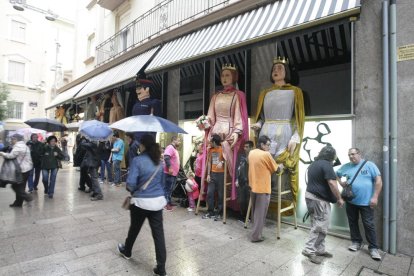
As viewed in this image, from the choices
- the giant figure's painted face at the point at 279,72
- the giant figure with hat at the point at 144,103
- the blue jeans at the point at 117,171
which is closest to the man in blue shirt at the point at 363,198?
the giant figure's painted face at the point at 279,72

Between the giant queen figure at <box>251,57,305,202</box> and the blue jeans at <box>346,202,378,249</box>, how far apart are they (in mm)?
1023

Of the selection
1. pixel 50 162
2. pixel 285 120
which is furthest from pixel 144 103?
pixel 285 120

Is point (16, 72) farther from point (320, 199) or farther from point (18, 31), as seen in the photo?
point (320, 199)

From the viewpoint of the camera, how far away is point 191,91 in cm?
791

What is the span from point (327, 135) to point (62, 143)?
48.8 ft

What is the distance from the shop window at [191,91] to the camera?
759 cm

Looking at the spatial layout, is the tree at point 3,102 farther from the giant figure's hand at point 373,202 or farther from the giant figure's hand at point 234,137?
the giant figure's hand at point 373,202

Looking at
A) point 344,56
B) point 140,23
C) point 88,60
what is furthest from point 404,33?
point 88,60

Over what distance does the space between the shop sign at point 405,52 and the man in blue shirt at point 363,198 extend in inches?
61.5

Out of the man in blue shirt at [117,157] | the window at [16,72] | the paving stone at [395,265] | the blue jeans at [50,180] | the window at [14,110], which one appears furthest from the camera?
the window at [16,72]

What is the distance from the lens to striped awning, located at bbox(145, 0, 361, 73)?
375cm

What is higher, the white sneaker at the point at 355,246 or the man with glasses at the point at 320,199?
the man with glasses at the point at 320,199

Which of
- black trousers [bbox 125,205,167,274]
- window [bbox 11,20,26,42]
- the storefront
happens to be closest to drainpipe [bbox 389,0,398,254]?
the storefront

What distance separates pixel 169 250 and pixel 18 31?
31.8 meters
